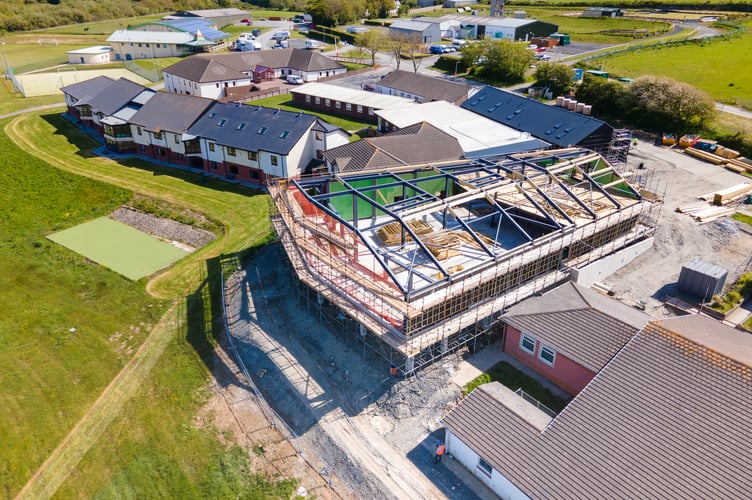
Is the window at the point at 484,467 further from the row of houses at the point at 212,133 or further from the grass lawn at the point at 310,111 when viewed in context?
the grass lawn at the point at 310,111

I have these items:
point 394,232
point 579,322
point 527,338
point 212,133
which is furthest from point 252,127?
point 579,322

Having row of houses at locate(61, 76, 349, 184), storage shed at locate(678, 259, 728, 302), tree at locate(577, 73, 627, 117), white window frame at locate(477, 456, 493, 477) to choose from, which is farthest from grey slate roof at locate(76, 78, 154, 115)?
storage shed at locate(678, 259, 728, 302)

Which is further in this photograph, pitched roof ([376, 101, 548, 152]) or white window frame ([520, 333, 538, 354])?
pitched roof ([376, 101, 548, 152])

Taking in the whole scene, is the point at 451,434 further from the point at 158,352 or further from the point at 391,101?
the point at 391,101

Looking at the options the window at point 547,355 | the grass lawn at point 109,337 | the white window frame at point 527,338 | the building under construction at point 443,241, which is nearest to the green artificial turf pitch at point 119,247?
the grass lawn at point 109,337

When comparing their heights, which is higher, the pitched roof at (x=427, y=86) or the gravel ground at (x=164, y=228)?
the pitched roof at (x=427, y=86)

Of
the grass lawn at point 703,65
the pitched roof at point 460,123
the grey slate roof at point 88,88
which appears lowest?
the pitched roof at point 460,123

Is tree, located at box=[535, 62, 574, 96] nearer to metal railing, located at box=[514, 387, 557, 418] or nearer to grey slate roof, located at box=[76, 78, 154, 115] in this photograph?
grey slate roof, located at box=[76, 78, 154, 115]
